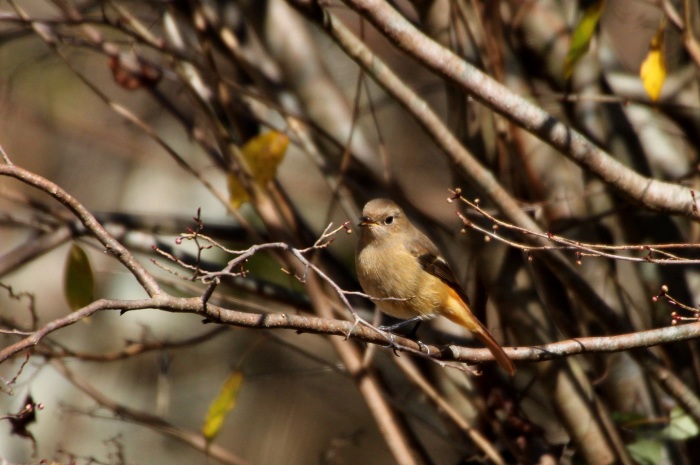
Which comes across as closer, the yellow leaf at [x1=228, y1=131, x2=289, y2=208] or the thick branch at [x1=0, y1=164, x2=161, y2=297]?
the thick branch at [x1=0, y1=164, x2=161, y2=297]

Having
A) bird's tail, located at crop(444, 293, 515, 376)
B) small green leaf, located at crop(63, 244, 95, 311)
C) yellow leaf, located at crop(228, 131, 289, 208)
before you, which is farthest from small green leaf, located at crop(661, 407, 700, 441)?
small green leaf, located at crop(63, 244, 95, 311)

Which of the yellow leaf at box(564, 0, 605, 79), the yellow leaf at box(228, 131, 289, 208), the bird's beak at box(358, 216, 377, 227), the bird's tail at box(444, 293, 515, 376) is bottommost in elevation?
the bird's tail at box(444, 293, 515, 376)

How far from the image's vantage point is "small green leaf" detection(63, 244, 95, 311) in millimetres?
3438

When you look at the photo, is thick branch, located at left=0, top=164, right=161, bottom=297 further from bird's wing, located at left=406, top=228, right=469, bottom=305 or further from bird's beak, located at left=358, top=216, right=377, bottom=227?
bird's wing, located at left=406, top=228, right=469, bottom=305

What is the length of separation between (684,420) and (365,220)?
1822 mm

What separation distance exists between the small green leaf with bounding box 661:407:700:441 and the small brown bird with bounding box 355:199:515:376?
1012 mm

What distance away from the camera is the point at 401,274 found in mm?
4004

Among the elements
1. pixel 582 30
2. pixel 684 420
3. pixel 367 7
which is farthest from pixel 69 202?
pixel 684 420

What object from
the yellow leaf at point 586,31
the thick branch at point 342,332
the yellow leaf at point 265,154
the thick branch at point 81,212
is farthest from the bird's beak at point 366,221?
the thick branch at point 81,212

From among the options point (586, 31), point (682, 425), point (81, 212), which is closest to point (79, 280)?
point (81, 212)

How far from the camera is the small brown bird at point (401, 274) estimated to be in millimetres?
3949

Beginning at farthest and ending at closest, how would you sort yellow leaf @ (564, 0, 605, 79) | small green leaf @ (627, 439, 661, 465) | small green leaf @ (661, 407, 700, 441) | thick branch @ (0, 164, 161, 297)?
small green leaf @ (627, 439, 661, 465), small green leaf @ (661, 407, 700, 441), yellow leaf @ (564, 0, 605, 79), thick branch @ (0, 164, 161, 297)

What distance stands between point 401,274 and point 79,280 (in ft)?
4.96

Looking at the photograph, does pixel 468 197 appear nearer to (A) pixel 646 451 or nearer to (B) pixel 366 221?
(B) pixel 366 221
